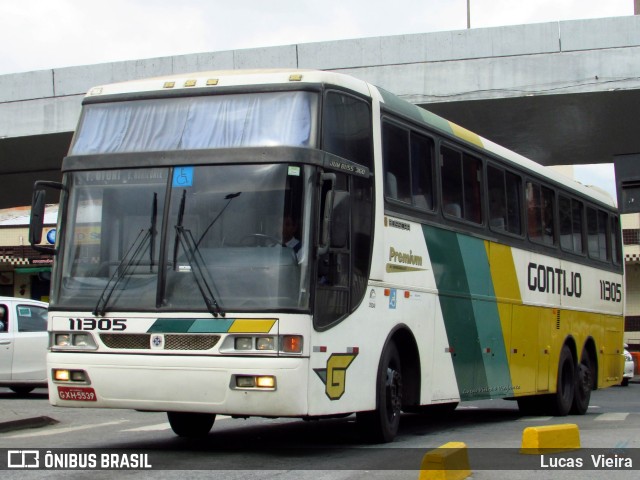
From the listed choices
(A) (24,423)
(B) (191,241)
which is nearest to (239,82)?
(B) (191,241)

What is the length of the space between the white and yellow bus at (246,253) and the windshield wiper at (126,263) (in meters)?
0.01

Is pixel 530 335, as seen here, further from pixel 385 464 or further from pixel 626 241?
pixel 626 241

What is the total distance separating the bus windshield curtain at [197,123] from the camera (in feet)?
30.6

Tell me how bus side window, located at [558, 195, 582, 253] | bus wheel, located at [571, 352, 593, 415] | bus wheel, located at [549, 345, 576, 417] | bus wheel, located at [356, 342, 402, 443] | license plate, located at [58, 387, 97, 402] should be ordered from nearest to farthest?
license plate, located at [58, 387, 97, 402]
bus wheel, located at [356, 342, 402, 443]
bus wheel, located at [549, 345, 576, 417]
bus side window, located at [558, 195, 582, 253]
bus wheel, located at [571, 352, 593, 415]

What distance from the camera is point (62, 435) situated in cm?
1227

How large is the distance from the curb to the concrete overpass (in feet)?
29.7

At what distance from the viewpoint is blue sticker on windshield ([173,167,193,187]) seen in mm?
9297

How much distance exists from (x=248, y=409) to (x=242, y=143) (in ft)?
7.42

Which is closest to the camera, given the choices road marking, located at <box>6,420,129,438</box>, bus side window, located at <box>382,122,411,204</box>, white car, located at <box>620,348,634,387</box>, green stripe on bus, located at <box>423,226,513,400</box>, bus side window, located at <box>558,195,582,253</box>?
bus side window, located at <box>382,122,411,204</box>

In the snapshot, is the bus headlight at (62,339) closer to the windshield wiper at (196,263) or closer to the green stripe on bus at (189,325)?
the green stripe on bus at (189,325)

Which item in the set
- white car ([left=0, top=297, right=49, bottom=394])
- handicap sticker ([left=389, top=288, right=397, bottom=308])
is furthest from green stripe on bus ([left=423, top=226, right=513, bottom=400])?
white car ([left=0, top=297, right=49, bottom=394])

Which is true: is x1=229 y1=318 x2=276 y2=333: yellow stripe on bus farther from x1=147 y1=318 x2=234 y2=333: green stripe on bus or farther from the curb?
the curb

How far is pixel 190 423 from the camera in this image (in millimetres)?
11156

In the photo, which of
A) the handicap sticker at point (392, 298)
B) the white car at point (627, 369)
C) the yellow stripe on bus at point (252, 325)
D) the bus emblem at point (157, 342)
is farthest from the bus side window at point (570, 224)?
the white car at point (627, 369)
